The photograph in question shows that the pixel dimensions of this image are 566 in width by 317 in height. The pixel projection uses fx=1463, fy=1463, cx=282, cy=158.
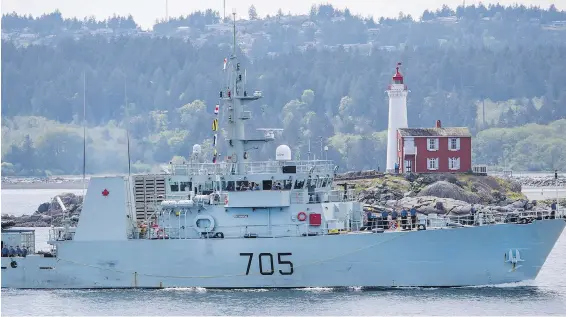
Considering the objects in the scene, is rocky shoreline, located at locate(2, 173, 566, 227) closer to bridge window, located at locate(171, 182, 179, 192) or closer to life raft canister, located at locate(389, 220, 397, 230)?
life raft canister, located at locate(389, 220, 397, 230)

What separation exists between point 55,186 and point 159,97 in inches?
673

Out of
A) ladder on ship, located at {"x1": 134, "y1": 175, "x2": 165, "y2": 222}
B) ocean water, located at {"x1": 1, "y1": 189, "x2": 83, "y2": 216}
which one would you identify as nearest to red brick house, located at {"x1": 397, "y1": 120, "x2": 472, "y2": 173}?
ocean water, located at {"x1": 1, "y1": 189, "x2": 83, "y2": 216}

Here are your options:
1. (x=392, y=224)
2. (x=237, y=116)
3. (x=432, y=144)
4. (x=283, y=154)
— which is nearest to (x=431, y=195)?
(x=432, y=144)

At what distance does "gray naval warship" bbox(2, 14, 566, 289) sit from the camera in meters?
45.2

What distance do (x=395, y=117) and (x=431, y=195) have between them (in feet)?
36.0

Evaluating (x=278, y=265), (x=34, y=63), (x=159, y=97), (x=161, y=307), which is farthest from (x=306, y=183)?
(x=34, y=63)

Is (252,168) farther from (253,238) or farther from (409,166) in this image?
(409,166)

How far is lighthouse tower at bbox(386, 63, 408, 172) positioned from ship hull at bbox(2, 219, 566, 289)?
3446 cm

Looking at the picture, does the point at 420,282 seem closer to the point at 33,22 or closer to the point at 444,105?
the point at 444,105

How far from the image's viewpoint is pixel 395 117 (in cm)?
8175

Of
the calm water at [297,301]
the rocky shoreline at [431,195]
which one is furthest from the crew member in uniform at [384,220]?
the rocky shoreline at [431,195]

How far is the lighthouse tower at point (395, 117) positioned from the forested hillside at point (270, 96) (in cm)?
1209

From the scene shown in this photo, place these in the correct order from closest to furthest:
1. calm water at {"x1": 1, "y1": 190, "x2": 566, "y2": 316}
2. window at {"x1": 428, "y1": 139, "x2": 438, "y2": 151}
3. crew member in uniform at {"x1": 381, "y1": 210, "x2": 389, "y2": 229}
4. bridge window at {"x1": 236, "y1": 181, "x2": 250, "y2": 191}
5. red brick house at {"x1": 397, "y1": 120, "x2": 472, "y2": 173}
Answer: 1. calm water at {"x1": 1, "y1": 190, "x2": 566, "y2": 316}
2. crew member in uniform at {"x1": 381, "y1": 210, "x2": 389, "y2": 229}
3. bridge window at {"x1": 236, "y1": 181, "x2": 250, "y2": 191}
4. window at {"x1": 428, "y1": 139, "x2": 438, "y2": 151}
5. red brick house at {"x1": 397, "y1": 120, "x2": 472, "y2": 173}

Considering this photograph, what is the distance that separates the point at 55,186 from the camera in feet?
401
